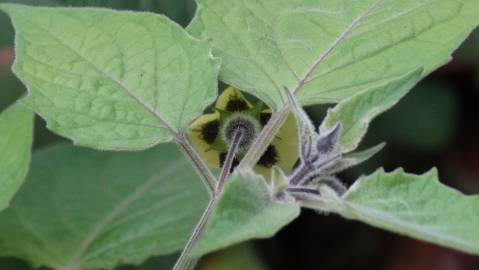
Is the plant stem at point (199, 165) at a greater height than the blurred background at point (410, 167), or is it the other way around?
the plant stem at point (199, 165)

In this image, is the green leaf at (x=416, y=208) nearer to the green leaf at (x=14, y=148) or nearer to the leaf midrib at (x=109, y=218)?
the green leaf at (x=14, y=148)

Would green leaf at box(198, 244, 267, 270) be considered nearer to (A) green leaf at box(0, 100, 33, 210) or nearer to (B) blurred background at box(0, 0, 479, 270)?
(B) blurred background at box(0, 0, 479, 270)

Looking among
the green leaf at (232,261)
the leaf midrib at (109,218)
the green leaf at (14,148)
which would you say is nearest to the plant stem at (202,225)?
the green leaf at (14,148)

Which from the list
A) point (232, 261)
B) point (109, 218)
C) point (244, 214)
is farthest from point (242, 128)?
point (232, 261)

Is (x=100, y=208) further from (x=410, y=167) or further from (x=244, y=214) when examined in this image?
(x=410, y=167)

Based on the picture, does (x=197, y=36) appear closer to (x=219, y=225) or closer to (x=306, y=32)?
(x=306, y=32)

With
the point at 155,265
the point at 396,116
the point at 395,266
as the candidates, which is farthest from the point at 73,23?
the point at 395,266

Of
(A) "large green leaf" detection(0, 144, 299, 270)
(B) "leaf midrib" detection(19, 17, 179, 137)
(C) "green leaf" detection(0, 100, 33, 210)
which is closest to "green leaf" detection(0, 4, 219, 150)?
(B) "leaf midrib" detection(19, 17, 179, 137)
